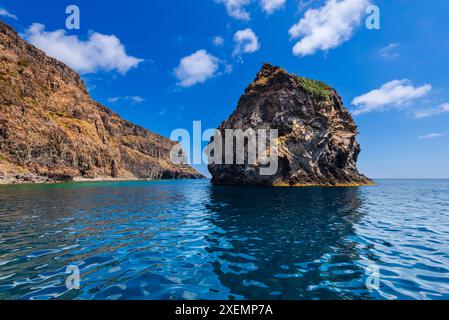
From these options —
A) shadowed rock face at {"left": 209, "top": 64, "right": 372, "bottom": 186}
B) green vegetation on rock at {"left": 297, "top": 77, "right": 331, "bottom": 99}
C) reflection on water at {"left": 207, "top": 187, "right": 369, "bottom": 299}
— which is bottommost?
reflection on water at {"left": 207, "top": 187, "right": 369, "bottom": 299}

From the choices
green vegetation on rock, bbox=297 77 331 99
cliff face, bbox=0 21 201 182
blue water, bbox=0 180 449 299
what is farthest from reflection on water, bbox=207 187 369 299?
cliff face, bbox=0 21 201 182

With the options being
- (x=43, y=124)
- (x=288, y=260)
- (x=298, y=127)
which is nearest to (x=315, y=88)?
(x=298, y=127)

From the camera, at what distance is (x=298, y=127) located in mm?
72875

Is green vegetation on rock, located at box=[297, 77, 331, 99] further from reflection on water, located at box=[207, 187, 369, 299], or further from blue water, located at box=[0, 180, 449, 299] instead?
reflection on water, located at box=[207, 187, 369, 299]

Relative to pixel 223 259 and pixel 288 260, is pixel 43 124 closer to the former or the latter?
pixel 223 259

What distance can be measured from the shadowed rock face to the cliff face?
92809 millimetres

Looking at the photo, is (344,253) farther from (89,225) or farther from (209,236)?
(89,225)

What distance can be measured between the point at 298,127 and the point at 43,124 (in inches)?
5090

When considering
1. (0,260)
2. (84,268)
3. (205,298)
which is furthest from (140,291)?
(0,260)

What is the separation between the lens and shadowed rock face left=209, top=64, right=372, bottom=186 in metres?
71.4

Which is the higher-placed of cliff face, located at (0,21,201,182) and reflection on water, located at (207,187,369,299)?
cliff face, located at (0,21,201,182)

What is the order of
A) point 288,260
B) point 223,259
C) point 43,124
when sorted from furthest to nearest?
point 43,124
point 223,259
point 288,260

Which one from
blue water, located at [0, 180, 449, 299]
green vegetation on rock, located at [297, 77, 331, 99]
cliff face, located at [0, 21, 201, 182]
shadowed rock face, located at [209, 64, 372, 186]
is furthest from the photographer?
cliff face, located at [0, 21, 201, 182]

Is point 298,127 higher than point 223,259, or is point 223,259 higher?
point 298,127
